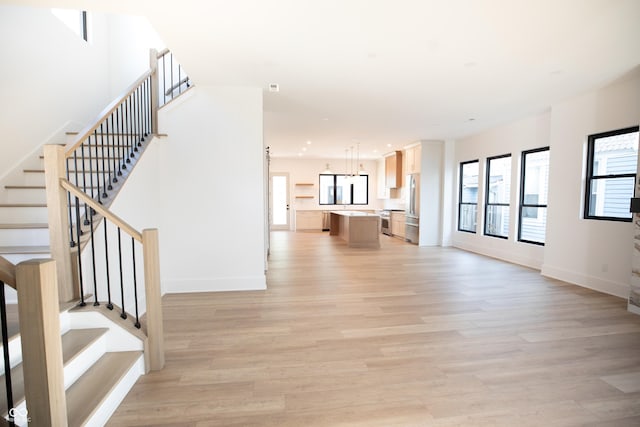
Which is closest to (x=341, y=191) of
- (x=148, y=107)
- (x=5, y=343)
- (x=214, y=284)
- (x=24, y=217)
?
(x=214, y=284)

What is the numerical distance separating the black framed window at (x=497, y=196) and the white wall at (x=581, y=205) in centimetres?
139

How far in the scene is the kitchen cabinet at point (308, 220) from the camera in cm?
1115

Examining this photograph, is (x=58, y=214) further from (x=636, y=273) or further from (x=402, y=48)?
(x=636, y=273)

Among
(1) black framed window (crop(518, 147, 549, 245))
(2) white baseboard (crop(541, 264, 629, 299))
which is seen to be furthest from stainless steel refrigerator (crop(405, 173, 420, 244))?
(2) white baseboard (crop(541, 264, 629, 299))

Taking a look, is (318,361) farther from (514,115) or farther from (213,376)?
(514,115)

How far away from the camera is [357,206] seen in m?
11.9

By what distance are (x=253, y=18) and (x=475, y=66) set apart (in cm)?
250

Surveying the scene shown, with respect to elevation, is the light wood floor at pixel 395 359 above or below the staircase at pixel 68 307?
below

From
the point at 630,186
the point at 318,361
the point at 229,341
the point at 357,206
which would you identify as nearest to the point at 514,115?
the point at 630,186

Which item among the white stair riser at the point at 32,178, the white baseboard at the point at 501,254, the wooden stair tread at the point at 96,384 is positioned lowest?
the white baseboard at the point at 501,254

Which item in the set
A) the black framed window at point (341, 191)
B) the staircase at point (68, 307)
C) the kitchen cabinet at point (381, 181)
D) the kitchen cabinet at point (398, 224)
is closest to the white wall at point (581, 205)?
the kitchen cabinet at point (398, 224)

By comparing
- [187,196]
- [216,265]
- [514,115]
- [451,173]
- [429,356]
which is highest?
[514,115]

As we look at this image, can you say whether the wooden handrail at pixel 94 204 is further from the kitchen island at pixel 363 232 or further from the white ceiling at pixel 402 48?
the kitchen island at pixel 363 232

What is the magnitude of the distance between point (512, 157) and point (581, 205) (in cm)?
185
